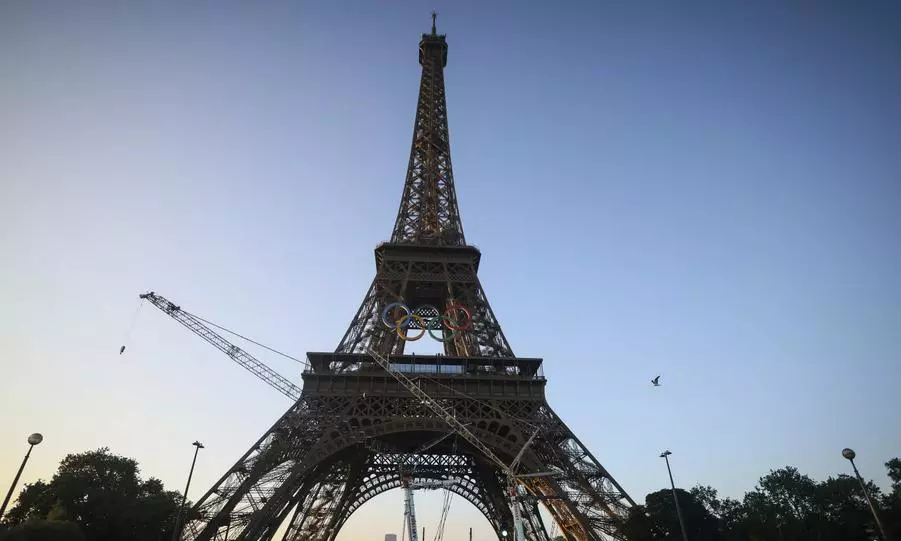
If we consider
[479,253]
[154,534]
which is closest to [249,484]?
[154,534]

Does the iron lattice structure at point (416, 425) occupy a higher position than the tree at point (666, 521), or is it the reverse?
the iron lattice structure at point (416, 425)

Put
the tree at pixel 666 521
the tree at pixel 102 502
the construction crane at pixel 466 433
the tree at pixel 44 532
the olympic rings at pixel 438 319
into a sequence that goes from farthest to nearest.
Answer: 1. the olympic rings at pixel 438 319
2. the construction crane at pixel 466 433
3. the tree at pixel 102 502
4. the tree at pixel 666 521
5. the tree at pixel 44 532

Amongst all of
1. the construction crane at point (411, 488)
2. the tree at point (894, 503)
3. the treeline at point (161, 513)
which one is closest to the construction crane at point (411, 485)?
the construction crane at point (411, 488)

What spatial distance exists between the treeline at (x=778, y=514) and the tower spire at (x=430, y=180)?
27.7m

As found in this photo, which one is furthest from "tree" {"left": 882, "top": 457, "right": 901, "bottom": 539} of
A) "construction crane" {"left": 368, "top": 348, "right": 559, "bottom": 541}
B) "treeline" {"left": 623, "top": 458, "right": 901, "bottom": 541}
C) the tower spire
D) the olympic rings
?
the tower spire

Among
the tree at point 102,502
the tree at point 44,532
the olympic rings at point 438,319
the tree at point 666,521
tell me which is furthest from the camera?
the olympic rings at point 438,319

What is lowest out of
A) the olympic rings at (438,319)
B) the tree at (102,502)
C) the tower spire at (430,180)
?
the tree at (102,502)

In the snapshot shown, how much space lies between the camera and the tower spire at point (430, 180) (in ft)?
166

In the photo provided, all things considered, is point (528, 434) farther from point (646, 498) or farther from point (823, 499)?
point (823, 499)

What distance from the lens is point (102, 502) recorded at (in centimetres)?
3303

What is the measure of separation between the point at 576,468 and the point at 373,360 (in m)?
16.1

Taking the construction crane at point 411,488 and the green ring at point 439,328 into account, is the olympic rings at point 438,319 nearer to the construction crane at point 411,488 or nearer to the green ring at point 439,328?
the green ring at point 439,328

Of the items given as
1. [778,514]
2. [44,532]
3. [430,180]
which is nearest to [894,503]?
[778,514]

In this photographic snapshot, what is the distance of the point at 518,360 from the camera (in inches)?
1537
